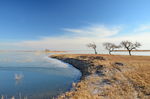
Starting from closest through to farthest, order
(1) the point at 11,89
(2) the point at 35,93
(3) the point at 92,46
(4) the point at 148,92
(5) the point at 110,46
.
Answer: (4) the point at 148,92, (2) the point at 35,93, (1) the point at 11,89, (5) the point at 110,46, (3) the point at 92,46

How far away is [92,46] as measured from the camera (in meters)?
68.7

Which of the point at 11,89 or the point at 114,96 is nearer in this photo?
the point at 114,96

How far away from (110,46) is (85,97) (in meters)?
56.9

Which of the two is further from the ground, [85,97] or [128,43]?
[128,43]

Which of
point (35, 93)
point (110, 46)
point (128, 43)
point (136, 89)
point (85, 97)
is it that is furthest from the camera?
point (110, 46)

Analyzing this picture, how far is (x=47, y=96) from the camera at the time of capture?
9578mm

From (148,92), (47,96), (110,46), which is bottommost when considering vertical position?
(47,96)

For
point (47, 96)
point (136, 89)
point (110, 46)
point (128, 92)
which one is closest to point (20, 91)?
point (47, 96)

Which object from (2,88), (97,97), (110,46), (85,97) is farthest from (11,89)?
(110,46)

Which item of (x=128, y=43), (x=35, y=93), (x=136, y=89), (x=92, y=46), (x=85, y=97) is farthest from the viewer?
(x=92, y=46)

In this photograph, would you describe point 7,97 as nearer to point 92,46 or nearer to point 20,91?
point 20,91

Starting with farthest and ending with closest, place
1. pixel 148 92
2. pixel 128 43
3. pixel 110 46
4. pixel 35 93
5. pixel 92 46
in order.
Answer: pixel 92 46 < pixel 110 46 < pixel 128 43 < pixel 35 93 < pixel 148 92

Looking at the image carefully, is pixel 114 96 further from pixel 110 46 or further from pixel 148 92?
pixel 110 46

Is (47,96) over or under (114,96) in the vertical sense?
under
